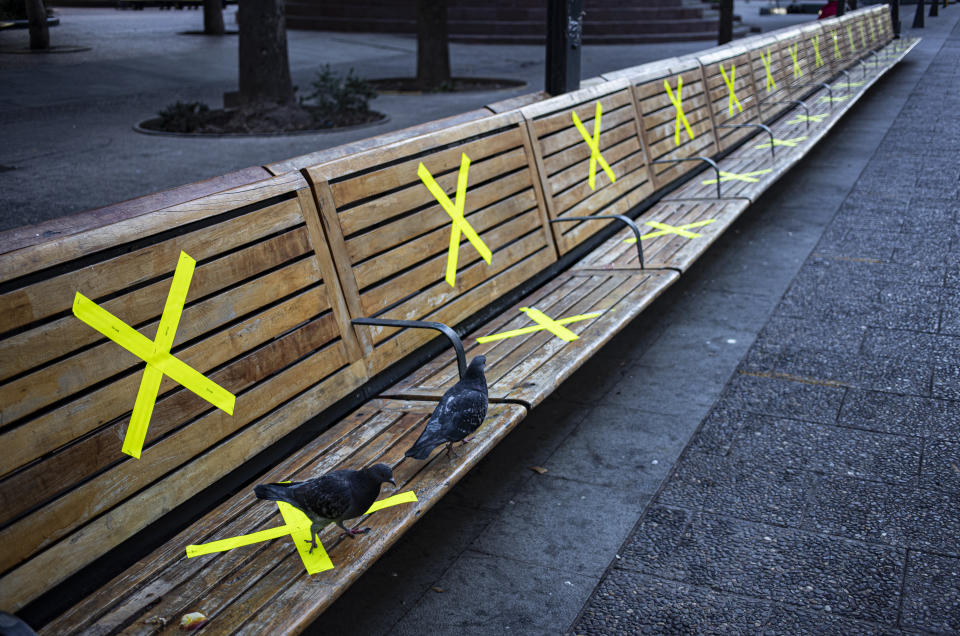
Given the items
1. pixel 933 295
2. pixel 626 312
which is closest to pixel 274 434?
pixel 626 312

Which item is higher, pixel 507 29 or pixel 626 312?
pixel 507 29

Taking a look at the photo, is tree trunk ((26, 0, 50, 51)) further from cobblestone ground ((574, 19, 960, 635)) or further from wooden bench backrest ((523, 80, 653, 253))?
cobblestone ground ((574, 19, 960, 635))

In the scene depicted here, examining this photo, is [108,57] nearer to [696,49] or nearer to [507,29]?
[507,29]

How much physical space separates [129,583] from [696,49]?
22.2 m

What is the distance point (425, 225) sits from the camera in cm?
414

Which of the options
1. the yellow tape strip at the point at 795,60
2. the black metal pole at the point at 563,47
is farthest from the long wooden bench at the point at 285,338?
the yellow tape strip at the point at 795,60

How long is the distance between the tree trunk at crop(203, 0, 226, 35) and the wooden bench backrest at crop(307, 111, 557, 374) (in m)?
22.7

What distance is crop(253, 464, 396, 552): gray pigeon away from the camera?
2666 millimetres

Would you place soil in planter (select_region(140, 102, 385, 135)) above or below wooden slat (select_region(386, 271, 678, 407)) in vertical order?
above

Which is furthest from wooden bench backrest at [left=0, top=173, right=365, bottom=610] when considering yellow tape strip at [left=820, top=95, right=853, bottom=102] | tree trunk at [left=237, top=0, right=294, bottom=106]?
tree trunk at [left=237, top=0, right=294, bottom=106]

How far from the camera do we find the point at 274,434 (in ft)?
10.7

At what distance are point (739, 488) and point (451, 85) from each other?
13525 mm

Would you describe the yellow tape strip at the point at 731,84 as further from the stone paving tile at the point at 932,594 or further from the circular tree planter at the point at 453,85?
the circular tree planter at the point at 453,85

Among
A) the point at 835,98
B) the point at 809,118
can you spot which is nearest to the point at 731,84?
the point at 809,118
